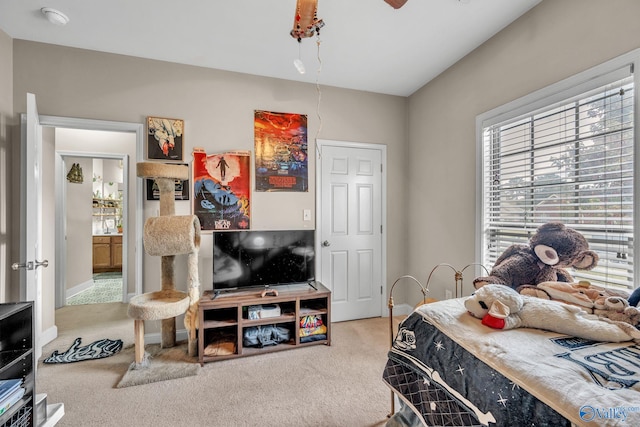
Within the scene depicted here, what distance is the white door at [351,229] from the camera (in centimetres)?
312

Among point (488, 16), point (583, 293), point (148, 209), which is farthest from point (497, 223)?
point (148, 209)

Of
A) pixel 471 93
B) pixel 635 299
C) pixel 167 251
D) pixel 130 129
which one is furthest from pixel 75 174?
pixel 635 299

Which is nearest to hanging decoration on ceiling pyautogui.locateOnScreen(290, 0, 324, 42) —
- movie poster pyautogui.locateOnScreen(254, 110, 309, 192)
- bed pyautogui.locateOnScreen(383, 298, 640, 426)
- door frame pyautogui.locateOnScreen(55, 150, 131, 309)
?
bed pyautogui.locateOnScreen(383, 298, 640, 426)

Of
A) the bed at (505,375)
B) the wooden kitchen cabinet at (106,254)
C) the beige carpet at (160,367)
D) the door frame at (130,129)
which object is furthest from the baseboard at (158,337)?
the wooden kitchen cabinet at (106,254)

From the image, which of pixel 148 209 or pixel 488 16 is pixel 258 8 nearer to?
pixel 488 16

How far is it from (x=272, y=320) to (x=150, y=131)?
2048mm

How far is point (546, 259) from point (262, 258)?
212 cm

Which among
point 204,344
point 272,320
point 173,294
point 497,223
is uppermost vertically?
point 497,223

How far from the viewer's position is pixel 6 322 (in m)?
1.39

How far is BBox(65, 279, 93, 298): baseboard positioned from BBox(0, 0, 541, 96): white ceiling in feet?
10.8

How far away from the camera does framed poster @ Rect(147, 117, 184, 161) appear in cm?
259

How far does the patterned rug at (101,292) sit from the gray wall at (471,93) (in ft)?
13.9

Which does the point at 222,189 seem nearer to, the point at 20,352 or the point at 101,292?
the point at 20,352

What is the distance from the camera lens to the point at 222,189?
2766 mm
